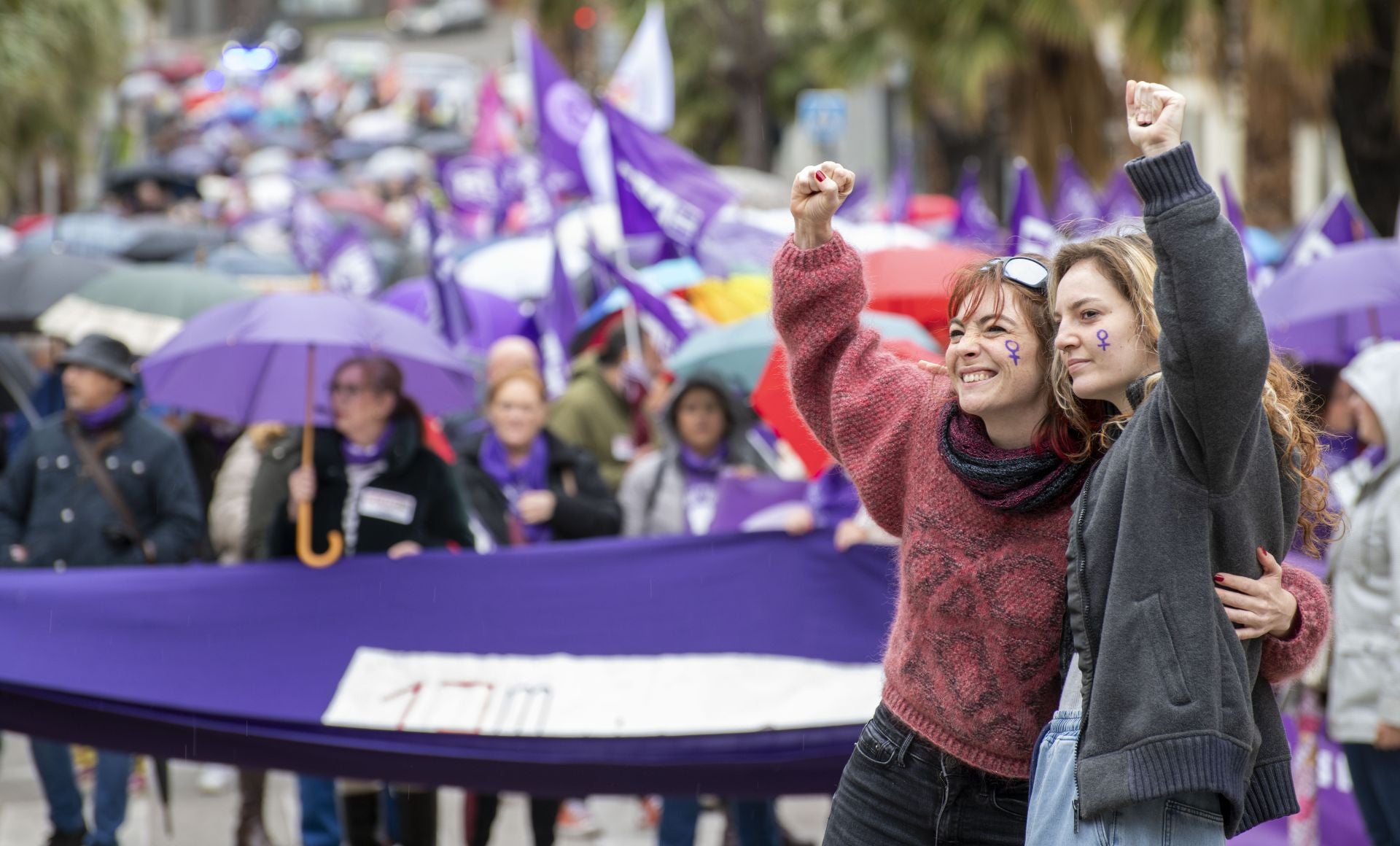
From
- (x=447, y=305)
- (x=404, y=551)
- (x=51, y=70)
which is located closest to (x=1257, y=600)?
(x=404, y=551)

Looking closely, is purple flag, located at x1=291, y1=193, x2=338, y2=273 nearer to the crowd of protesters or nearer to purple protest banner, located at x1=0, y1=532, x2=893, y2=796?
purple protest banner, located at x1=0, y1=532, x2=893, y2=796

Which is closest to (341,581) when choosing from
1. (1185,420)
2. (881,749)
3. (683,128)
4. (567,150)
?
(881,749)

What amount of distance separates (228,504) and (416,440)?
1753 mm

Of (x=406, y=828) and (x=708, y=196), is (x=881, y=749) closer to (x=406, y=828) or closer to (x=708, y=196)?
(x=406, y=828)

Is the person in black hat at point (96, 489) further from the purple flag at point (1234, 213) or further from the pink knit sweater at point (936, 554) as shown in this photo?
the purple flag at point (1234, 213)

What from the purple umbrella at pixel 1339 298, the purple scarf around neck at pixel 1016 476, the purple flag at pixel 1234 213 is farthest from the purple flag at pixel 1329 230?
the purple scarf around neck at pixel 1016 476

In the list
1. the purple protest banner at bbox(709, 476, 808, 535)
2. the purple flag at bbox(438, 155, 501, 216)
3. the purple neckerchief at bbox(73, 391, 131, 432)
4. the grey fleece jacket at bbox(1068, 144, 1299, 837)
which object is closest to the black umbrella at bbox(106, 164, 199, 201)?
the purple flag at bbox(438, 155, 501, 216)

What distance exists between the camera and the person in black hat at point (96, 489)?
20.3 ft

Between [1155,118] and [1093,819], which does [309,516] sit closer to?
[1093,819]

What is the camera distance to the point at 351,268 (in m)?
11.1

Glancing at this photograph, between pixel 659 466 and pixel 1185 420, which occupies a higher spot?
pixel 1185 420

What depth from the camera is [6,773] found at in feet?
24.8

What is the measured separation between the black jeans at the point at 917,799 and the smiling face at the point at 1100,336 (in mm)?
643

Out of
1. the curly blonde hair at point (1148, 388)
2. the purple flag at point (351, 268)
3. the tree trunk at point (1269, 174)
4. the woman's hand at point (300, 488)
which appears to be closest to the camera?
the curly blonde hair at point (1148, 388)
